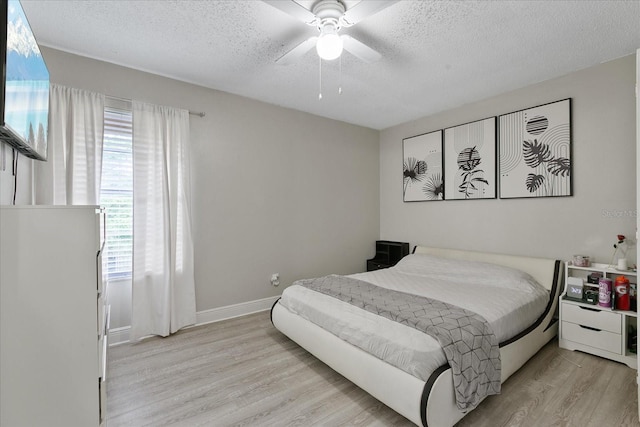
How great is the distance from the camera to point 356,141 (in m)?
4.56

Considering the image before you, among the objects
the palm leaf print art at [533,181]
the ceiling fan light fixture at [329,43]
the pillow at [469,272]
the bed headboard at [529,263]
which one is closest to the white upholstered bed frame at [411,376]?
the bed headboard at [529,263]

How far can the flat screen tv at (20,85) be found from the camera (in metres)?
1.17

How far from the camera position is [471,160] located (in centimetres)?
361

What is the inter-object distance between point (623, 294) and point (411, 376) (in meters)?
2.13

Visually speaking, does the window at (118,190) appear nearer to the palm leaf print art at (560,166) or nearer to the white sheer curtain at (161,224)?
the white sheer curtain at (161,224)

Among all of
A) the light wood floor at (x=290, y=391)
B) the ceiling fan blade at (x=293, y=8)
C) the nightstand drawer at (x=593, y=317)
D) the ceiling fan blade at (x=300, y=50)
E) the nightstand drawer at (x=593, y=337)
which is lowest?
the light wood floor at (x=290, y=391)

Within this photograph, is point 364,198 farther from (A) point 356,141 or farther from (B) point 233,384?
(B) point 233,384

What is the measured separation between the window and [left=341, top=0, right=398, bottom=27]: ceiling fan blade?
2.30m

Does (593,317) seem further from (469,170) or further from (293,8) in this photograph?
(293,8)

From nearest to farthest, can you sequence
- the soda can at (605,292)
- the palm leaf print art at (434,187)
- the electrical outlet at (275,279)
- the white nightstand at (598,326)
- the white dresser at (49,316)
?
the white dresser at (49,316)
the white nightstand at (598,326)
the soda can at (605,292)
the electrical outlet at (275,279)
the palm leaf print art at (434,187)

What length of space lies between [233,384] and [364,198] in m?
3.26

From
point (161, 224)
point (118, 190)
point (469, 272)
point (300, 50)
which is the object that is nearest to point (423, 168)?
point (469, 272)

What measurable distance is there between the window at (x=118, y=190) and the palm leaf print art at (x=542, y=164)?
4.13 metres

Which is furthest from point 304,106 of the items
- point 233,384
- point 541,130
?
point 233,384
